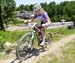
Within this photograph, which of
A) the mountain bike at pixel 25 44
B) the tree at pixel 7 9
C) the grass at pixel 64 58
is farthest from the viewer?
the tree at pixel 7 9

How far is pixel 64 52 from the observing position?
832 cm

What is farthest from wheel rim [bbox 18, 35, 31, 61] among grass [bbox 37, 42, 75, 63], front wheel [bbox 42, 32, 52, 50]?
front wheel [bbox 42, 32, 52, 50]

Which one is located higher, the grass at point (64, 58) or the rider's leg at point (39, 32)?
the rider's leg at point (39, 32)

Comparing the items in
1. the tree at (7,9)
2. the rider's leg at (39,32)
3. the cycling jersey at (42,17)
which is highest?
the cycling jersey at (42,17)

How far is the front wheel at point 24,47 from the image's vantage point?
705 cm

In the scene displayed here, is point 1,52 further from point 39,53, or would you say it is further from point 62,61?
point 62,61

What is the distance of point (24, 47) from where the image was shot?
7.28m

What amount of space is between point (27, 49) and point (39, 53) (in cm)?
77

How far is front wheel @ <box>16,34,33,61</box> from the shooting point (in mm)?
7048

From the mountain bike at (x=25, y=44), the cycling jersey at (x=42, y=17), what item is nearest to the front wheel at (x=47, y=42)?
the cycling jersey at (x=42, y=17)

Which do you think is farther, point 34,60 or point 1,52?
point 1,52

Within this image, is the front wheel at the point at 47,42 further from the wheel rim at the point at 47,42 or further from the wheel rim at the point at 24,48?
the wheel rim at the point at 24,48

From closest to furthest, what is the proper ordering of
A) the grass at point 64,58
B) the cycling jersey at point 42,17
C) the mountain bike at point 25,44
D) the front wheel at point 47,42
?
the mountain bike at point 25,44 < the grass at point 64,58 < the cycling jersey at point 42,17 < the front wheel at point 47,42

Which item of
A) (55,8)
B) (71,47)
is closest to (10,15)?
(55,8)
